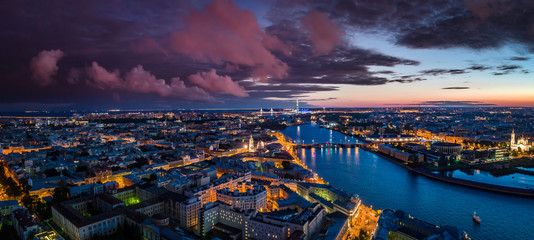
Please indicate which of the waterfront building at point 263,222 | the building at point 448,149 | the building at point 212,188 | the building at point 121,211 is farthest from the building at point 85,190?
the building at point 448,149

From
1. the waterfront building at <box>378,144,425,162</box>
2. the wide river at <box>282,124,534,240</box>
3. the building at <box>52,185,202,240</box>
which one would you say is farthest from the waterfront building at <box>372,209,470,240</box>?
the waterfront building at <box>378,144,425,162</box>

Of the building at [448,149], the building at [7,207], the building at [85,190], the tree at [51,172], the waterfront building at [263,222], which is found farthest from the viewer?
the building at [448,149]

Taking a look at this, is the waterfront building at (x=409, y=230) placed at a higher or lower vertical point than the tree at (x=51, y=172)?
lower

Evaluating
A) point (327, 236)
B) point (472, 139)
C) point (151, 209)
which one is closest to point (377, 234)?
point (327, 236)

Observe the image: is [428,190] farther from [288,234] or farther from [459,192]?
[288,234]

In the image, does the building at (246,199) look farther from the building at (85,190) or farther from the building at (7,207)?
the building at (7,207)

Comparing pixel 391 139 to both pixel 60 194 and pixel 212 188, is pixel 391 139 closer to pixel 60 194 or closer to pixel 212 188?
pixel 212 188

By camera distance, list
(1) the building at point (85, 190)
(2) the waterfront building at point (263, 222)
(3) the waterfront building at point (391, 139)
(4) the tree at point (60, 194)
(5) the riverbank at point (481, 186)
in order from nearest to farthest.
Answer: (2) the waterfront building at point (263, 222)
(4) the tree at point (60, 194)
(1) the building at point (85, 190)
(5) the riverbank at point (481, 186)
(3) the waterfront building at point (391, 139)

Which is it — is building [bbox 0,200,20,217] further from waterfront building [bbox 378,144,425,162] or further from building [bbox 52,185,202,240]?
waterfront building [bbox 378,144,425,162]
